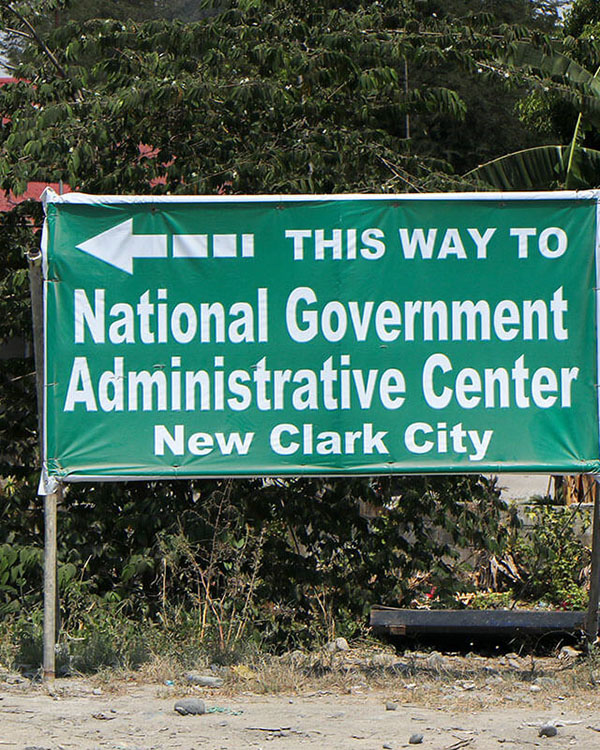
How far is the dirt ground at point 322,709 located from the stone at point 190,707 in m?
0.03

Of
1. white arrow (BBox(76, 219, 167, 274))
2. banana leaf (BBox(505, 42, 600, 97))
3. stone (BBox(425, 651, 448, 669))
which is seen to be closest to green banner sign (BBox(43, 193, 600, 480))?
white arrow (BBox(76, 219, 167, 274))

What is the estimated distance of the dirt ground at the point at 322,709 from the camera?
5.14m

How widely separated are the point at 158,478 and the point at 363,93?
3989 mm

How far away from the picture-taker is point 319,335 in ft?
20.6

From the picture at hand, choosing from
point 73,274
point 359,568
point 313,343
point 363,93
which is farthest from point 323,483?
point 363,93

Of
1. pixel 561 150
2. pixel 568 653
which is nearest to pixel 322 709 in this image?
pixel 568 653

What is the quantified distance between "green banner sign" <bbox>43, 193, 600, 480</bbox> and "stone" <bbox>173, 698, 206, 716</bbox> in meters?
1.27

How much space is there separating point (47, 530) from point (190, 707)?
136 cm

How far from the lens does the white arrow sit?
6332 millimetres

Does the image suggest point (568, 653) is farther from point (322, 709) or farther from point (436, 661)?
point (322, 709)

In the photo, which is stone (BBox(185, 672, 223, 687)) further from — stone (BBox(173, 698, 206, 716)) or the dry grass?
stone (BBox(173, 698, 206, 716))

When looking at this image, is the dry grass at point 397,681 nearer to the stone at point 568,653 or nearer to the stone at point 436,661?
the stone at point 436,661

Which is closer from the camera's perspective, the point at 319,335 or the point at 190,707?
the point at 190,707

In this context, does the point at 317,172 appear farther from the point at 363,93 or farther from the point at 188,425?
the point at 188,425
